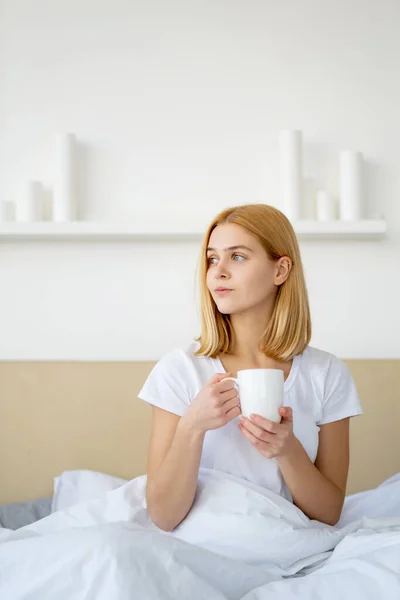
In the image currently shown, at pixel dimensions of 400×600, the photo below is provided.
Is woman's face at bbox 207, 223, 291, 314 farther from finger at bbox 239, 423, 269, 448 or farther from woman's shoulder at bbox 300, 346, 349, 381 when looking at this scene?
finger at bbox 239, 423, 269, 448

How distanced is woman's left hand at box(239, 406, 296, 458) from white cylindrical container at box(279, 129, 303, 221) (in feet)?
3.19

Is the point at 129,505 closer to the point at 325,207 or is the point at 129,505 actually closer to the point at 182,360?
the point at 182,360

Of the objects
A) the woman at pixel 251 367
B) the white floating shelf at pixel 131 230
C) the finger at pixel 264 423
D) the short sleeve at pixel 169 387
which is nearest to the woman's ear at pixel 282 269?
the woman at pixel 251 367

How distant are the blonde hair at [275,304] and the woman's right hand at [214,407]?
224mm

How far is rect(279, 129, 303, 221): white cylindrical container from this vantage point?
6.93 ft

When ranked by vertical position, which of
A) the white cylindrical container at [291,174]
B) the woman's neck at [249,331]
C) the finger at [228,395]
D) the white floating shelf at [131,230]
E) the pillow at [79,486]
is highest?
the white cylindrical container at [291,174]

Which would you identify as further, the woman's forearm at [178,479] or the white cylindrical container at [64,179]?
the white cylindrical container at [64,179]

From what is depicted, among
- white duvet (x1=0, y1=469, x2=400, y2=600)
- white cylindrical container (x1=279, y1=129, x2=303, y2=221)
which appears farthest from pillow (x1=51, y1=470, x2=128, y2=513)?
white cylindrical container (x1=279, y1=129, x2=303, y2=221)

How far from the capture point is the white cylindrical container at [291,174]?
2.11 m

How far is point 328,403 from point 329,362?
89 mm

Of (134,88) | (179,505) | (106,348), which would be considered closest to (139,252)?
(106,348)

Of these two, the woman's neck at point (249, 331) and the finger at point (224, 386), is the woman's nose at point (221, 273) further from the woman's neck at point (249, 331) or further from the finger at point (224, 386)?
the finger at point (224, 386)

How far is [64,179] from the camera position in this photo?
2.13m

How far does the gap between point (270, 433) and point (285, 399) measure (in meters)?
0.21
